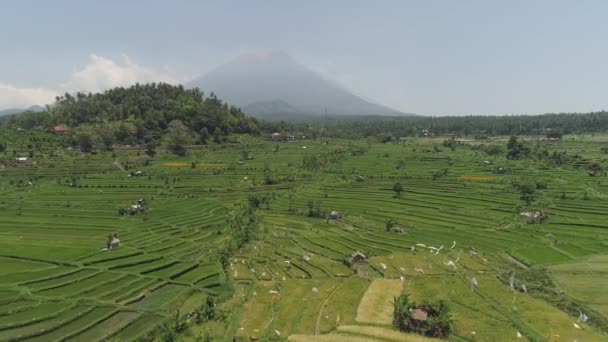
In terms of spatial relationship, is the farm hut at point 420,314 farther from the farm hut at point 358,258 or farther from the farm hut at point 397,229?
the farm hut at point 397,229

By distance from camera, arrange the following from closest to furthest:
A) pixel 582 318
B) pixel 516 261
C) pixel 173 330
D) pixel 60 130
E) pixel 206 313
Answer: pixel 173 330 → pixel 582 318 → pixel 206 313 → pixel 516 261 → pixel 60 130

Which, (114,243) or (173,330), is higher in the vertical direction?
(114,243)

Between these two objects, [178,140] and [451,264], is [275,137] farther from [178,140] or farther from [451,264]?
[451,264]

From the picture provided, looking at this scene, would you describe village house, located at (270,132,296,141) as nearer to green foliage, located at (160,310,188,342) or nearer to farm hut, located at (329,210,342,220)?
farm hut, located at (329,210,342,220)

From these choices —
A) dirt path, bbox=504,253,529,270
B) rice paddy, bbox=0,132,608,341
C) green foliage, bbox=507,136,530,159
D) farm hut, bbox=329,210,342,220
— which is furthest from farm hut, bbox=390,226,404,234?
green foliage, bbox=507,136,530,159

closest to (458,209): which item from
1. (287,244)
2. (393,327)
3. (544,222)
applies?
(544,222)

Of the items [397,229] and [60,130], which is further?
[60,130]

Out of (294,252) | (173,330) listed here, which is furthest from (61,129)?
(173,330)

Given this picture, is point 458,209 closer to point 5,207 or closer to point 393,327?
point 393,327
